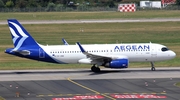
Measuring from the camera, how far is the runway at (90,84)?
1697 inches

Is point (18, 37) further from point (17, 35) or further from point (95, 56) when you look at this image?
point (95, 56)

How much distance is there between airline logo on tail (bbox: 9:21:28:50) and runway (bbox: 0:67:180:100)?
3.29 meters

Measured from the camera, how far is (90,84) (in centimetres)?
4891

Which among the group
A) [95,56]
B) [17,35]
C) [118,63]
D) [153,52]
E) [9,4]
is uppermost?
[17,35]

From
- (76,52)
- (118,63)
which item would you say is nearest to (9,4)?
(76,52)

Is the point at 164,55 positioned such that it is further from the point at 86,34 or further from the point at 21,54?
the point at 86,34

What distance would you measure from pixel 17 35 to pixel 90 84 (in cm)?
1260

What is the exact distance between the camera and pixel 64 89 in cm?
4644

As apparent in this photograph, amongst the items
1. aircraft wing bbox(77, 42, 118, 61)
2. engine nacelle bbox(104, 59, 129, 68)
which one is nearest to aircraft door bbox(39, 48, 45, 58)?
aircraft wing bbox(77, 42, 118, 61)

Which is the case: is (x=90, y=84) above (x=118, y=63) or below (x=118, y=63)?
below

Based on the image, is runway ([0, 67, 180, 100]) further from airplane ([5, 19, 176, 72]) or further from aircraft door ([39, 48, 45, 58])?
aircraft door ([39, 48, 45, 58])

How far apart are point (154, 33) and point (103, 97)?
56.7 m

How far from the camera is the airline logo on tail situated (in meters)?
57.3

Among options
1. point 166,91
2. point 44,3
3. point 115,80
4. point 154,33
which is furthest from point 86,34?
point 44,3
